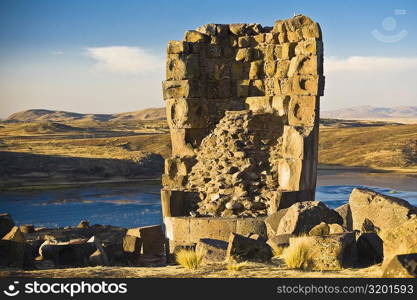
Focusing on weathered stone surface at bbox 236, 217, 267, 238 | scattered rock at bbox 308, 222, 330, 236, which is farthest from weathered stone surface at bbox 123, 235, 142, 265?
scattered rock at bbox 308, 222, 330, 236

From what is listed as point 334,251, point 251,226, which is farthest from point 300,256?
point 251,226

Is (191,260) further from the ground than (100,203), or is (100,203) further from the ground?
(191,260)

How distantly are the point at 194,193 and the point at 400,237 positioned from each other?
18.8 ft

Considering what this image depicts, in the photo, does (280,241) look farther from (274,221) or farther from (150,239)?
(150,239)

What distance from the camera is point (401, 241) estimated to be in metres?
6.05

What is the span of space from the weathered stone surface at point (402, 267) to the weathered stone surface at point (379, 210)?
A: 2.69 metres

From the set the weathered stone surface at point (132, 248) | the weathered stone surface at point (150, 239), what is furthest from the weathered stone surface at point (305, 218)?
the weathered stone surface at point (150, 239)

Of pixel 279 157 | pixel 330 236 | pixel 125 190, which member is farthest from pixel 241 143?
pixel 125 190

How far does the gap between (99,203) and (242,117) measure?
16299mm

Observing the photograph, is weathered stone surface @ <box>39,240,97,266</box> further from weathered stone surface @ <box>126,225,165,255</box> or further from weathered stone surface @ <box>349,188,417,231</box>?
weathered stone surface @ <box>349,188,417,231</box>

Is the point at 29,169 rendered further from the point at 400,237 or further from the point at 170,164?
the point at 400,237

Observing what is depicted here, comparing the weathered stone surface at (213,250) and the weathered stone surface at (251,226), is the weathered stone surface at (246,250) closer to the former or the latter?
the weathered stone surface at (213,250)

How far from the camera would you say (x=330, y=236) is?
22.2 feet

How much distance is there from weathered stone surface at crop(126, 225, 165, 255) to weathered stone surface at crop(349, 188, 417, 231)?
4.04 m
